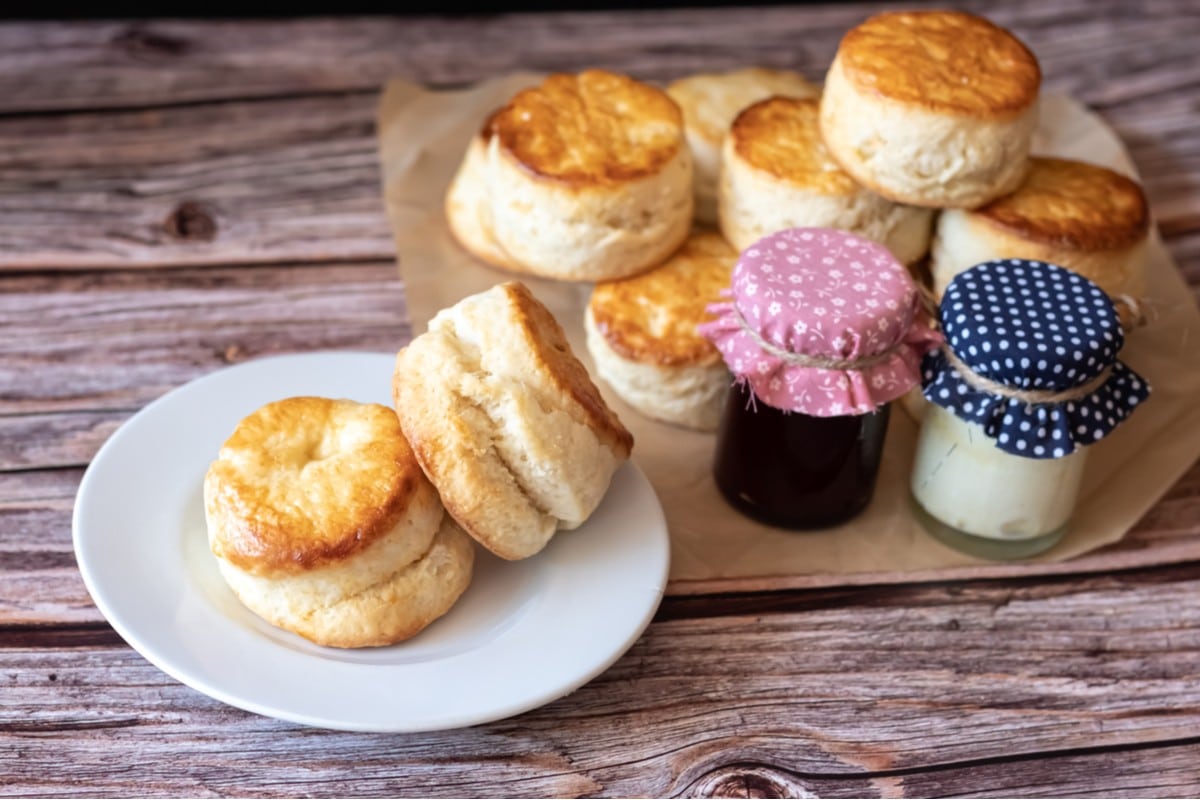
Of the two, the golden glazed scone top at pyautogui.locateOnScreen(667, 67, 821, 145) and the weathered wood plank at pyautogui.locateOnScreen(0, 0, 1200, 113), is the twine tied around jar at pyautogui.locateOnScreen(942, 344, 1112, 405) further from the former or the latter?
the weathered wood plank at pyautogui.locateOnScreen(0, 0, 1200, 113)

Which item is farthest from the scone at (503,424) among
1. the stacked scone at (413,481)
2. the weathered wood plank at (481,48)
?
the weathered wood plank at (481,48)

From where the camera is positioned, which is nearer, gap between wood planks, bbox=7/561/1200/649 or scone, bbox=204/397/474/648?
scone, bbox=204/397/474/648

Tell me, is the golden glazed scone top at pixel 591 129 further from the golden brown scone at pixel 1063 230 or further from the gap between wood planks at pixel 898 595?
the gap between wood planks at pixel 898 595

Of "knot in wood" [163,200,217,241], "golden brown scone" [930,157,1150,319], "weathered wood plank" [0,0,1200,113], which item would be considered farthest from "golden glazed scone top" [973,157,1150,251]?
"knot in wood" [163,200,217,241]

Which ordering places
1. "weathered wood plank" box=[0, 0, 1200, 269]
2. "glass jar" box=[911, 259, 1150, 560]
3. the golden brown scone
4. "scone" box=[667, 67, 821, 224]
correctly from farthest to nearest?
1. "weathered wood plank" box=[0, 0, 1200, 269]
2. "scone" box=[667, 67, 821, 224]
3. the golden brown scone
4. "glass jar" box=[911, 259, 1150, 560]

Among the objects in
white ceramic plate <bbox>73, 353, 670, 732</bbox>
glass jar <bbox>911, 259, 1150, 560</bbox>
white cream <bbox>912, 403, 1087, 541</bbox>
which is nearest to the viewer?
white ceramic plate <bbox>73, 353, 670, 732</bbox>

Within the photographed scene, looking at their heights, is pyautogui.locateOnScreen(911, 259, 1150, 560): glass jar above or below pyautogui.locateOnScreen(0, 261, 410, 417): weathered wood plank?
above

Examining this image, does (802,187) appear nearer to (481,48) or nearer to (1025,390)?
(1025,390)
